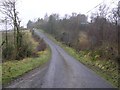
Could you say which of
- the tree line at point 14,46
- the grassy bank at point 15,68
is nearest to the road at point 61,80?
the grassy bank at point 15,68

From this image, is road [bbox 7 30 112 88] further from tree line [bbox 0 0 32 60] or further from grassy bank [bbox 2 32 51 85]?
tree line [bbox 0 0 32 60]

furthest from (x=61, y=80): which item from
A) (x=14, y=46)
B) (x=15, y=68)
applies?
(x=14, y=46)

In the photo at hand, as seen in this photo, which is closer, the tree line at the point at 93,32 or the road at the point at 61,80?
the road at the point at 61,80

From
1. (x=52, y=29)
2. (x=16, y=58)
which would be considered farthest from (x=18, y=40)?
(x=52, y=29)

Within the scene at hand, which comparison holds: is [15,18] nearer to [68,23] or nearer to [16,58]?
[16,58]

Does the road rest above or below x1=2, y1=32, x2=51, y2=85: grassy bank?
above

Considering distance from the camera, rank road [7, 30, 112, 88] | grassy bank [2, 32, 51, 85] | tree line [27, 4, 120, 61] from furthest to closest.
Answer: tree line [27, 4, 120, 61], grassy bank [2, 32, 51, 85], road [7, 30, 112, 88]

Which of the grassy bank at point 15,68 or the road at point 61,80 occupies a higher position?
the road at point 61,80

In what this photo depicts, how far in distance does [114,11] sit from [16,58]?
1490cm

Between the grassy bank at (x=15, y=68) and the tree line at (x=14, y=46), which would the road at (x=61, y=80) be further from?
the tree line at (x=14, y=46)

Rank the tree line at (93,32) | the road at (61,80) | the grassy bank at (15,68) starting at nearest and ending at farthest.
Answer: the road at (61,80), the grassy bank at (15,68), the tree line at (93,32)

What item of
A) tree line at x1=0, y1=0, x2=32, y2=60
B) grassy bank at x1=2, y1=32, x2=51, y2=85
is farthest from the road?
tree line at x1=0, y1=0, x2=32, y2=60

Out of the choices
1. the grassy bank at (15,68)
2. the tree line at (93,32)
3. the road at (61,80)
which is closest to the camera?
the road at (61,80)

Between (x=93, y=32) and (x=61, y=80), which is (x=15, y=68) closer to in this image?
(x=61, y=80)
